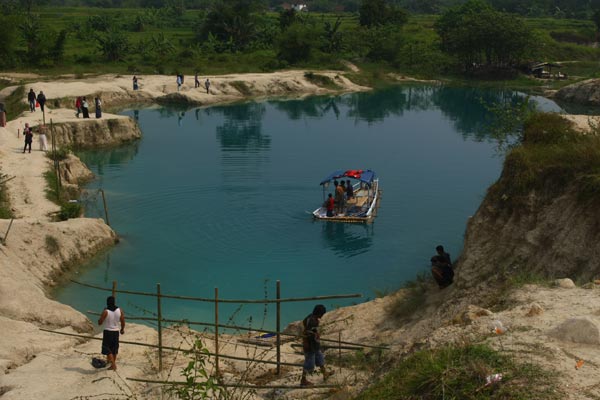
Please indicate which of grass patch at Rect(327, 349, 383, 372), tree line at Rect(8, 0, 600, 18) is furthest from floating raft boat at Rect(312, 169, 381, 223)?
tree line at Rect(8, 0, 600, 18)

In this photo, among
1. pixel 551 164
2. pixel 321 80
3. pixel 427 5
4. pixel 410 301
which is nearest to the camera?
pixel 551 164

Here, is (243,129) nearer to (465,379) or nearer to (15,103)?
(15,103)

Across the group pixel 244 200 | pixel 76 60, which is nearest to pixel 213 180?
pixel 244 200

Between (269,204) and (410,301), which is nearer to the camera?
(410,301)

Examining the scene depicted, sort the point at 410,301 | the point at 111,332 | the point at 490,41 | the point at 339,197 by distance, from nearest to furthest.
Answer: the point at 111,332, the point at 410,301, the point at 339,197, the point at 490,41

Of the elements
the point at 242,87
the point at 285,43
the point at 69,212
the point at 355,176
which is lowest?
the point at 69,212

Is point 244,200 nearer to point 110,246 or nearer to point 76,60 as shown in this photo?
point 110,246

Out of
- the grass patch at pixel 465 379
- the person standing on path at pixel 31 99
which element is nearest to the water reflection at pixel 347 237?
the grass patch at pixel 465 379

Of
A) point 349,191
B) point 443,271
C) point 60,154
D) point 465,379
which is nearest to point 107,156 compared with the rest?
point 60,154
